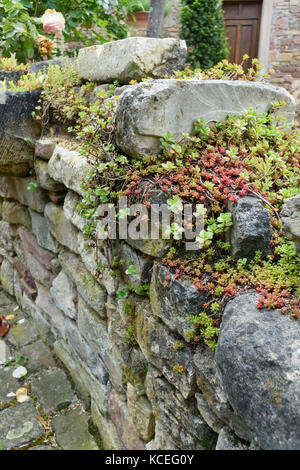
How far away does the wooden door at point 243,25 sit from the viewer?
729 cm

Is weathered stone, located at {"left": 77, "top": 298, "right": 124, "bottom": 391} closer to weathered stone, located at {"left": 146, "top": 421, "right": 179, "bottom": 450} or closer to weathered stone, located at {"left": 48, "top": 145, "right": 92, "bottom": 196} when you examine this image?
weathered stone, located at {"left": 146, "top": 421, "right": 179, "bottom": 450}

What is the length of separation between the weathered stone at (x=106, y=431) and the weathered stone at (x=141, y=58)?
1.94 meters

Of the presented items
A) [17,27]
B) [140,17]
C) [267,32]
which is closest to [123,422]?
[17,27]

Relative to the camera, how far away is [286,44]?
6.83 meters

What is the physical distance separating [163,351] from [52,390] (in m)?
1.47

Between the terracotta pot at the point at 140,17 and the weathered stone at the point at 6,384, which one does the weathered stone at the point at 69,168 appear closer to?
the weathered stone at the point at 6,384

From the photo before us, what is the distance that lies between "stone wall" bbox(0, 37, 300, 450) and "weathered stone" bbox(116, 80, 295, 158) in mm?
13

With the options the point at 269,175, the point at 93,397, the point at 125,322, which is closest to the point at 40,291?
the point at 93,397

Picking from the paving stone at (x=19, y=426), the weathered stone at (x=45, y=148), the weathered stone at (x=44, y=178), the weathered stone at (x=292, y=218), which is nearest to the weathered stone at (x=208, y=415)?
the weathered stone at (x=292, y=218)

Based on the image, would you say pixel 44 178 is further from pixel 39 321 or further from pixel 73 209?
pixel 39 321

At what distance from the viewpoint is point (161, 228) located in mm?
1376

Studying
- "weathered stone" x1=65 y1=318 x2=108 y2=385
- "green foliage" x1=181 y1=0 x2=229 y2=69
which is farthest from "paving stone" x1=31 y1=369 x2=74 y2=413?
"green foliage" x1=181 y1=0 x2=229 y2=69

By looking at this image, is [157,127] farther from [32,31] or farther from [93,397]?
[32,31]

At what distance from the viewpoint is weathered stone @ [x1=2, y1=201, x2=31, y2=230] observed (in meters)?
3.00
